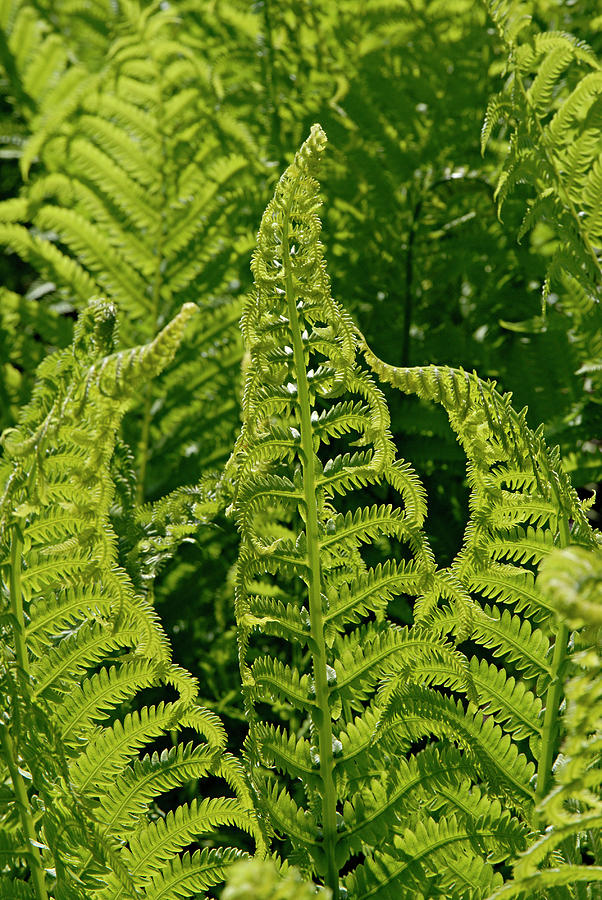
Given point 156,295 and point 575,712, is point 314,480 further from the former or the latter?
point 156,295

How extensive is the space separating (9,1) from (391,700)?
1760 millimetres

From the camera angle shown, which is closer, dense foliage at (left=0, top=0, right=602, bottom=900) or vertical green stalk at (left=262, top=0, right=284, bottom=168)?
dense foliage at (left=0, top=0, right=602, bottom=900)

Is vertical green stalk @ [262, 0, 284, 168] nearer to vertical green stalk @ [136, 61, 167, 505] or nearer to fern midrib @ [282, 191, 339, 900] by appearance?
vertical green stalk @ [136, 61, 167, 505]

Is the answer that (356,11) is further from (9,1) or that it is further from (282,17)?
(9,1)

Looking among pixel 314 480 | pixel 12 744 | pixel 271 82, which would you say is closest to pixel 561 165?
pixel 314 480

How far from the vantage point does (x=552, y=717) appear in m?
0.67

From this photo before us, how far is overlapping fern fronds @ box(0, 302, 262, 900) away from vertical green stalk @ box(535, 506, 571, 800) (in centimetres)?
23

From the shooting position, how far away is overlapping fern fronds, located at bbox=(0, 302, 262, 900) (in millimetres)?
631

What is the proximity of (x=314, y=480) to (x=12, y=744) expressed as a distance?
12.0 inches

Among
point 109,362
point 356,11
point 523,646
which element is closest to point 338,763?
point 523,646

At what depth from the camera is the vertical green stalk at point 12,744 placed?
64 centimetres

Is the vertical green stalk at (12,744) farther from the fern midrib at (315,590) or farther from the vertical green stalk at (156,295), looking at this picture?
the vertical green stalk at (156,295)

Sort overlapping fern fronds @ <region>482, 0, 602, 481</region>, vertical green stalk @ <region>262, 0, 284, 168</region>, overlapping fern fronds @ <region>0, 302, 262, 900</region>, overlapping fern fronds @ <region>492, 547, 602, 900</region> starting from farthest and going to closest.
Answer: vertical green stalk @ <region>262, 0, 284, 168</region>
overlapping fern fronds @ <region>482, 0, 602, 481</region>
overlapping fern fronds @ <region>0, 302, 262, 900</region>
overlapping fern fronds @ <region>492, 547, 602, 900</region>

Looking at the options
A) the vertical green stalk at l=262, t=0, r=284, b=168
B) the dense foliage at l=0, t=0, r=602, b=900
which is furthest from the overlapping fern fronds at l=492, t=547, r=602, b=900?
the vertical green stalk at l=262, t=0, r=284, b=168
